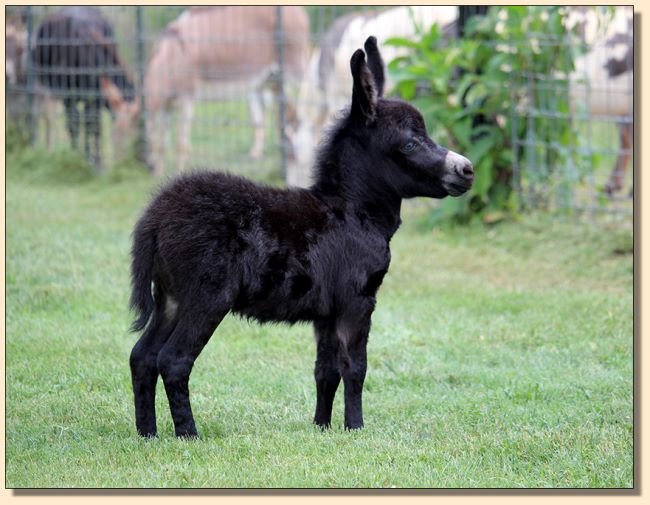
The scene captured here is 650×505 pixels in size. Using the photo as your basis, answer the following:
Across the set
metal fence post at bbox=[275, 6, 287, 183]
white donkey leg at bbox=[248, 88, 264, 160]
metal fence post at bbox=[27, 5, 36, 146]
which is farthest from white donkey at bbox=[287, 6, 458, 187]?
metal fence post at bbox=[27, 5, 36, 146]

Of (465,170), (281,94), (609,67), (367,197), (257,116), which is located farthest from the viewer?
(257,116)

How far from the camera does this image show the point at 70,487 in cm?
427

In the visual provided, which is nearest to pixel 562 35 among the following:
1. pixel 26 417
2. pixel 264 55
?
pixel 264 55

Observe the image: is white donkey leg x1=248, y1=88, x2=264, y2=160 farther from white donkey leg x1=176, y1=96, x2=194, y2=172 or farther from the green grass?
the green grass

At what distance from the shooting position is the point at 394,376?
20.2 ft

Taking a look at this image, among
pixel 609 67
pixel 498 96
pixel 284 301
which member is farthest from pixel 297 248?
pixel 609 67

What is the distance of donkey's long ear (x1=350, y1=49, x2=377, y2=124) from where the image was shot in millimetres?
4777

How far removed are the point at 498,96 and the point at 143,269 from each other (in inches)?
218

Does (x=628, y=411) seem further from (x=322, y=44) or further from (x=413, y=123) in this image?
(x=322, y=44)

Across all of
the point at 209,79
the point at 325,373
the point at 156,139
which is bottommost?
the point at 325,373

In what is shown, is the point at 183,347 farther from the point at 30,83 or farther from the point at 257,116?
the point at 257,116

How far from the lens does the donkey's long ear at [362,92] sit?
478 centimetres

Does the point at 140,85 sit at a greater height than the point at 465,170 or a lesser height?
greater

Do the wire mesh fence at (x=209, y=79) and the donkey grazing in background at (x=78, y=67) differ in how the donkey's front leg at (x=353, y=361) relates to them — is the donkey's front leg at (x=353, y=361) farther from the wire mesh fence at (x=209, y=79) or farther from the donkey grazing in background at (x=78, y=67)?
the donkey grazing in background at (x=78, y=67)
